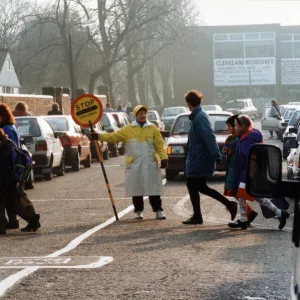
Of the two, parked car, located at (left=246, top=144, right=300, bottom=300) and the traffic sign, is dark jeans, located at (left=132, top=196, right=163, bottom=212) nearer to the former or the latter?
the traffic sign

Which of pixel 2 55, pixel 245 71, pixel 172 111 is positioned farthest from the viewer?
pixel 245 71

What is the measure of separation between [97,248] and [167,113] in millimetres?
55851

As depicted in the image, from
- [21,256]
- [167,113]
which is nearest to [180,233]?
[21,256]

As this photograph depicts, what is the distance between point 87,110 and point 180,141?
23.9 feet

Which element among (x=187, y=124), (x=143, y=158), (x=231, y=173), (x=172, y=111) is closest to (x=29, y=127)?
(x=187, y=124)

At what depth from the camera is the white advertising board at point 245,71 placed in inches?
4454

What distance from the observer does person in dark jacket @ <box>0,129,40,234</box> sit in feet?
43.0

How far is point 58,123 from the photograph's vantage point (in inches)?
1103

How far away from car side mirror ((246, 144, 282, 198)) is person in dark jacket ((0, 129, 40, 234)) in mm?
8851

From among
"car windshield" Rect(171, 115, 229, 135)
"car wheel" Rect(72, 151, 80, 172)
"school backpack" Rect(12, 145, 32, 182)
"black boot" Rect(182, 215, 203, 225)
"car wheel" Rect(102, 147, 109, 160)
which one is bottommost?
"car wheel" Rect(102, 147, 109, 160)

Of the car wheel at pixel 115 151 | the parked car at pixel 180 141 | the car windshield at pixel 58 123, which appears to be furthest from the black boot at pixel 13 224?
the car wheel at pixel 115 151

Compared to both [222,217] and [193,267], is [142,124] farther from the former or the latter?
[193,267]

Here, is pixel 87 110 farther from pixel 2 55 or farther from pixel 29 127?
pixel 2 55

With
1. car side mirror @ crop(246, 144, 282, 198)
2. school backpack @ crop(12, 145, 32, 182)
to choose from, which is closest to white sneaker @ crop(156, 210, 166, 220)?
school backpack @ crop(12, 145, 32, 182)
